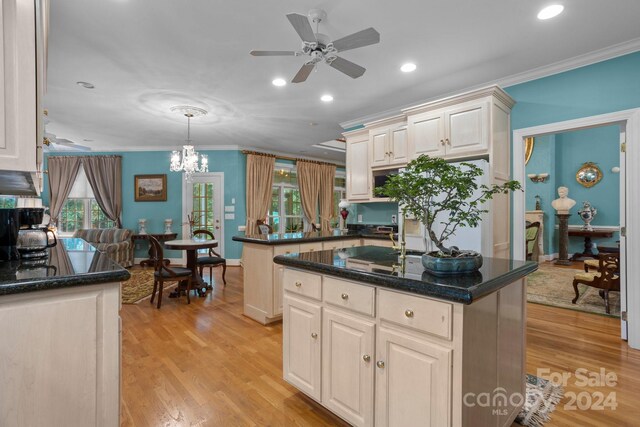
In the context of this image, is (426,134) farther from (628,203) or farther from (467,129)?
(628,203)

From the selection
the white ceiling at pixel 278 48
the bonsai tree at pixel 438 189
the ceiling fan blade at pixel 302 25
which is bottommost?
the bonsai tree at pixel 438 189

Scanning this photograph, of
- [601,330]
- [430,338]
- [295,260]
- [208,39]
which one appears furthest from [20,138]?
[601,330]

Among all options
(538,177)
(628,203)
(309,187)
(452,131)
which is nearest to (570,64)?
(452,131)

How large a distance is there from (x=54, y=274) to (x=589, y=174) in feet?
32.2

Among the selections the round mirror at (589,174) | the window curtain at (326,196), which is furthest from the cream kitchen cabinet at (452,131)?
the round mirror at (589,174)

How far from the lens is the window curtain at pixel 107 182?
7055 mm

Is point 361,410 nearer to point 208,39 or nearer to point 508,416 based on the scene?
point 508,416

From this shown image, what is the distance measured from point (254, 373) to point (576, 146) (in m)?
9.09

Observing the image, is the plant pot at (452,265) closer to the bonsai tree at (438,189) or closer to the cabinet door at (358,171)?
the bonsai tree at (438,189)

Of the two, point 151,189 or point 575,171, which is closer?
point 151,189

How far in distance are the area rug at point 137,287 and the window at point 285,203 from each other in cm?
306

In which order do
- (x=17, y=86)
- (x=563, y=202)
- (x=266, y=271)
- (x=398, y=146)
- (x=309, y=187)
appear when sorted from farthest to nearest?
(x=309, y=187), (x=563, y=202), (x=398, y=146), (x=266, y=271), (x=17, y=86)

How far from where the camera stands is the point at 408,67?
10.8 ft

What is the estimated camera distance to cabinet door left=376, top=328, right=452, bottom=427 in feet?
4.15
